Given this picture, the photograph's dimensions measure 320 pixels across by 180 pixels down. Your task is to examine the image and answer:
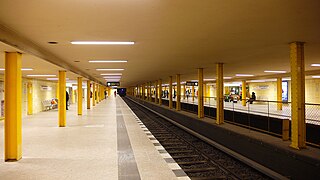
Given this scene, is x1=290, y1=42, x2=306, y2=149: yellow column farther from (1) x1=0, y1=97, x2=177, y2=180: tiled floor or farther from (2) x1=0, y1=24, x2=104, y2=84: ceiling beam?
(2) x1=0, y1=24, x2=104, y2=84: ceiling beam

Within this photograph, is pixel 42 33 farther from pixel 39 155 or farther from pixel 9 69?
pixel 39 155

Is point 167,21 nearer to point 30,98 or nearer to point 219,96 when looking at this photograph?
point 219,96

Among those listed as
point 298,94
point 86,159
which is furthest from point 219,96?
point 86,159

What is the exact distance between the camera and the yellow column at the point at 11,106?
6.38 m

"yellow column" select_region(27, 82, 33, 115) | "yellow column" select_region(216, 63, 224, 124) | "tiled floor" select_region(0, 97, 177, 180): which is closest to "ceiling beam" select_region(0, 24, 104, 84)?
"tiled floor" select_region(0, 97, 177, 180)

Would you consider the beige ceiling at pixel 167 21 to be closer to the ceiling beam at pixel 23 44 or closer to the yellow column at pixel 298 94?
the ceiling beam at pixel 23 44

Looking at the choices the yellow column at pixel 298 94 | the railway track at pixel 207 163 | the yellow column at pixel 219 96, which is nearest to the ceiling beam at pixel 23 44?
the railway track at pixel 207 163

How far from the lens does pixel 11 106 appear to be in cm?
641

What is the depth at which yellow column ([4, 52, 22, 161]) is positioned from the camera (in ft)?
20.9

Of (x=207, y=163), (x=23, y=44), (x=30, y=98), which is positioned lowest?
(x=207, y=163)

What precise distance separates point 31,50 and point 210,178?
17.3 ft

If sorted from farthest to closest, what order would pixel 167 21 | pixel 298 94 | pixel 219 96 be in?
pixel 219 96 < pixel 298 94 < pixel 167 21

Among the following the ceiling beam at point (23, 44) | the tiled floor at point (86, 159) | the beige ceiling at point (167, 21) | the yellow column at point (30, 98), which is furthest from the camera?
the yellow column at point (30, 98)

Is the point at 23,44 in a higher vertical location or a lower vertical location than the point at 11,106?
higher
